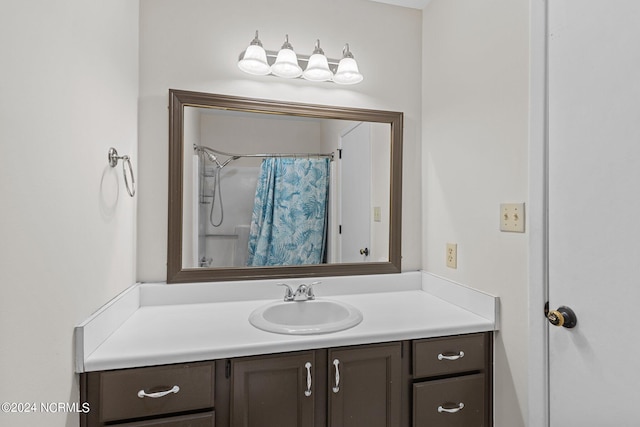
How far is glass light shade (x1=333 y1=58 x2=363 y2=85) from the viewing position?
5.58ft

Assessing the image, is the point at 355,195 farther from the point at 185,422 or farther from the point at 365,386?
the point at 185,422

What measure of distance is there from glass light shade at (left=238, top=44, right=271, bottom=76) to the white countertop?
1107 millimetres

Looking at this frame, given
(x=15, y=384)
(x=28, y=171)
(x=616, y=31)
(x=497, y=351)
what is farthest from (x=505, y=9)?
(x=15, y=384)

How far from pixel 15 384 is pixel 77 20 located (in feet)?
3.05

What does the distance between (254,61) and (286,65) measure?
151 mm

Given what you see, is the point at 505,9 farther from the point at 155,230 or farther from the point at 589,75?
the point at 155,230

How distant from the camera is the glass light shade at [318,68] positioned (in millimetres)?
1665

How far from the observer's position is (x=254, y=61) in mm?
1589

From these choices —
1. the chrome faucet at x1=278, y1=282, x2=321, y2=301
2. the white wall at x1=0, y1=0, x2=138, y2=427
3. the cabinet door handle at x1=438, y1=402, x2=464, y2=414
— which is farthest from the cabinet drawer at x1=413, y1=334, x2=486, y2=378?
the white wall at x1=0, y1=0, x2=138, y2=427

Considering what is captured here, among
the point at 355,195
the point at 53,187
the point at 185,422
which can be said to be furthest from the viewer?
the point at 355,195

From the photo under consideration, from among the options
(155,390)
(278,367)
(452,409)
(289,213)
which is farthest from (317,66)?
(452,409)

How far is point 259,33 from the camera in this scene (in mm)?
1699

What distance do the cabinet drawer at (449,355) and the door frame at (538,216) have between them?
0.66ft

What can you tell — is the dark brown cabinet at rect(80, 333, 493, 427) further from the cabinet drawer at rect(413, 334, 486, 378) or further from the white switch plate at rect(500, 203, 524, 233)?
the white switch plate at rect(500, 203, 524, 233)
